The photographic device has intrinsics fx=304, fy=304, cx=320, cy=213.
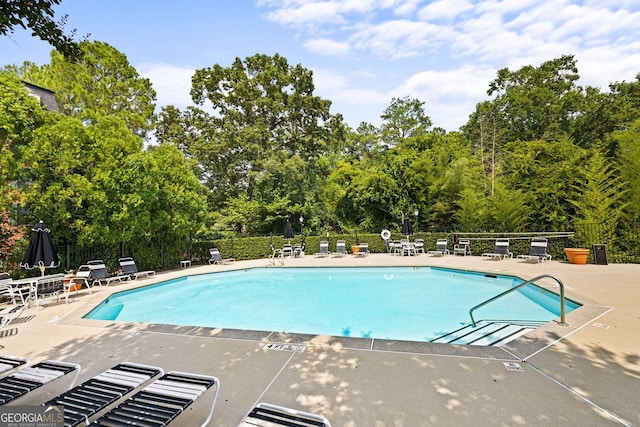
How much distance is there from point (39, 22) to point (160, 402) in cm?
339

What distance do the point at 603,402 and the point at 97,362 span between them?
528 cm

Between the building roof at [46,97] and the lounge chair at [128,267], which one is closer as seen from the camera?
the lounge chair at [128,267]

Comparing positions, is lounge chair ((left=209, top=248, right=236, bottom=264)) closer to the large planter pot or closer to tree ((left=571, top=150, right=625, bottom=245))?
the large planter pot

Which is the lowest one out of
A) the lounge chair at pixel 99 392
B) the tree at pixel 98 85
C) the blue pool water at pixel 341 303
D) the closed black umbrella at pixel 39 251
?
the blue pool water at pixel 341 303

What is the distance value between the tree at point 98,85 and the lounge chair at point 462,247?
19.2m

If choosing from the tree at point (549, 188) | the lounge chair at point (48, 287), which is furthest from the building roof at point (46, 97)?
the tree at point (549, 188)

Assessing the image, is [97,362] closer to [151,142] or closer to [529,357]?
[529,357]

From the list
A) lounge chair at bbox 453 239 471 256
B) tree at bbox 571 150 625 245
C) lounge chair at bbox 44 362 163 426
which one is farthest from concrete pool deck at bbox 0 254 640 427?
lounge chair at bbox 453 239 471 256

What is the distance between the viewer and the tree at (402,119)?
→ 31.8m

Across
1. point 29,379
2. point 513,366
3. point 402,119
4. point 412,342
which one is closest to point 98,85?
point 29,379

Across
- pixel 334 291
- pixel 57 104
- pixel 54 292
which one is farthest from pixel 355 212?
pixel 57 104

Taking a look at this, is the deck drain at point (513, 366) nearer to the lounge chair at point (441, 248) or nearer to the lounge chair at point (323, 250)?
the lounge chair at point (441, 248)

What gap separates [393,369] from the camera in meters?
3.33

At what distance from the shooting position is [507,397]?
273 centimetres
